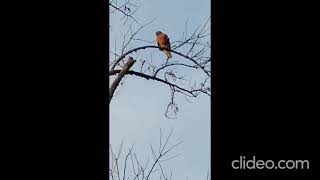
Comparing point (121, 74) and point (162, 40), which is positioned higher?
point (162, 40)

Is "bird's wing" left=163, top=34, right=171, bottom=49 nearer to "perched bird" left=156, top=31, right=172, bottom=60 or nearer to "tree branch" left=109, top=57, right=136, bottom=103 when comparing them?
"perched bird" left=156, top=31, right=172, bottom=60

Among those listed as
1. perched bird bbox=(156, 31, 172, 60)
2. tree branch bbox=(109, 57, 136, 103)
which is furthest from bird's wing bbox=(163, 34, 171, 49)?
tree branch bbox=(109, 57, 136, 103)

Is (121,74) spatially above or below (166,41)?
below

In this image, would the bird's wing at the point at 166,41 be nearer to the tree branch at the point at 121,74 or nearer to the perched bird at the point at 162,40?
the perched bird at the point at 162,40

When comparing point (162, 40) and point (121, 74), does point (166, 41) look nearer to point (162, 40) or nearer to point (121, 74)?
point (162, 40)

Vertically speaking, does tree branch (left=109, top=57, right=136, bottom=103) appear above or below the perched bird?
below

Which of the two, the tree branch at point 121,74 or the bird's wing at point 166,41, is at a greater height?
the bird's wing at point 166,41

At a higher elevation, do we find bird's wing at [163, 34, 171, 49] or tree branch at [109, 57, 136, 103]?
bird's wing at [163, 34, 171, 49]

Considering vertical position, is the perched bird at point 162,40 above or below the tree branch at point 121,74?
above

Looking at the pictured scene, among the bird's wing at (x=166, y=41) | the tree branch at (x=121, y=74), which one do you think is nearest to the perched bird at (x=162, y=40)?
the bird's wing at (x=166, y=41)

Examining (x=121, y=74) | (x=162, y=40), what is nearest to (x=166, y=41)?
(x=162, y=40)
